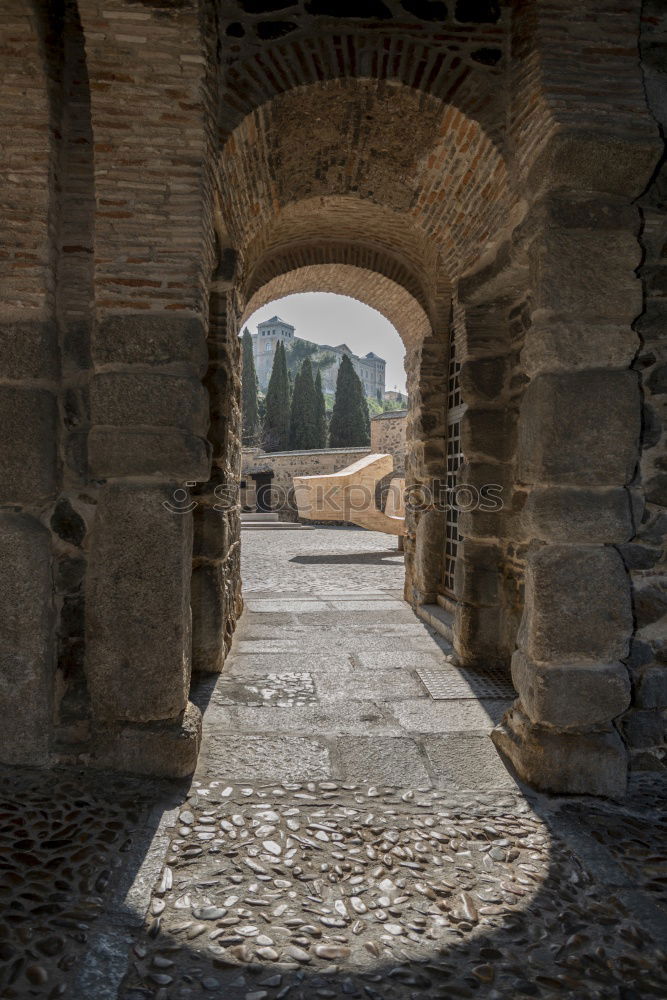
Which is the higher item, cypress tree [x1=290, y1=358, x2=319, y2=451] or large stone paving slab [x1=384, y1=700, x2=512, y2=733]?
cypress tree [x1=290, y1=358, x2=319, y2=451]

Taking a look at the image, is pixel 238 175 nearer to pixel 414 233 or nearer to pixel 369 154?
pixel 369 154

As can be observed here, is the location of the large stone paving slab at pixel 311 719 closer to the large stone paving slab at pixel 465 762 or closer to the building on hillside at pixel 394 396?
the large stone paving slab at pixel 465 762

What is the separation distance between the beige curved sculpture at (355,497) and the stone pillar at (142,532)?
27.6ft

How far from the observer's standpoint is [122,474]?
2.47 m

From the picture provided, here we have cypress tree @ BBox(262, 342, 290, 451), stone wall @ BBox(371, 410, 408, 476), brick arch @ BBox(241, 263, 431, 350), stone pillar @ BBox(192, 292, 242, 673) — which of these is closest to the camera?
stone pillar @ BBox(192, 292, 242, 673)

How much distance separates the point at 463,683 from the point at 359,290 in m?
4.31

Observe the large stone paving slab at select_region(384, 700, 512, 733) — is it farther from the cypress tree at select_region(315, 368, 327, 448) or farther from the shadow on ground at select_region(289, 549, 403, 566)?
the cypress tree at select_region(315, 368, 327, 448)

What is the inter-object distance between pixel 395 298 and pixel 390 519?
6349mm

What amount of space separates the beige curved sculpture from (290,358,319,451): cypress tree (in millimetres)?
14876

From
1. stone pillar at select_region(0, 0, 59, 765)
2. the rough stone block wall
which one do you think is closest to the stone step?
the rough stone block wall

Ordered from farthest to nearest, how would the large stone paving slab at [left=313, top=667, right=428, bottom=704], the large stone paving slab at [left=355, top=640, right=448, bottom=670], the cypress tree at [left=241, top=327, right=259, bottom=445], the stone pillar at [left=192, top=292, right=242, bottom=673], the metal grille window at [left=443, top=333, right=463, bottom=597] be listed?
1. the cypress tree at [left=241, top=327, right=259, bottom=445]
2. the metal grille window at [left=443, top=333, right=463, bottom=597]
3. the large stone paving slab at [left=355, top=640, right=448, bottom=670]
4. the stone pillar at [left=192, top=292, right=242, bottom=673]
5. the large stone paving slab at [left=313, top=667, right=428, bottom=704]

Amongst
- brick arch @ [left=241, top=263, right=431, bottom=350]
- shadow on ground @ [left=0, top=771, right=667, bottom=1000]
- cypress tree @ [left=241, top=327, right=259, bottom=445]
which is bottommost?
shadow on ground @ [left=0, top=771, right=667, bottom=1000]

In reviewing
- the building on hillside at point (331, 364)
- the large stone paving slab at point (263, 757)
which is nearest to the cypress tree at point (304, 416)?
the large stone paving slab at point (263, 757)

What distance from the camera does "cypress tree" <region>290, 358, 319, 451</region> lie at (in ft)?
99.7
